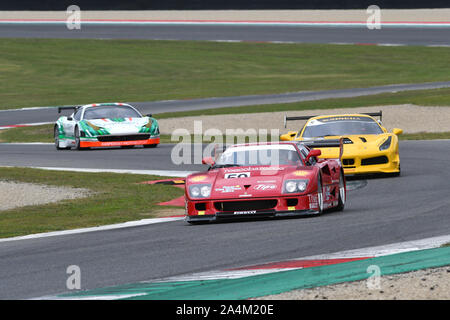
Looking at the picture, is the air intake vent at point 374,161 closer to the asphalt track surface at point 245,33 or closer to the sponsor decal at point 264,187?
the sponsor decal at point 264,187

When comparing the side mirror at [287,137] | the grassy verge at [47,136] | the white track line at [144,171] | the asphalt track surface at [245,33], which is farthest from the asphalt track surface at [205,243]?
the asphalt track surface at [245,33]

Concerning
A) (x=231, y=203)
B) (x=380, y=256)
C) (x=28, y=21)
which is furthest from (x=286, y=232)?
(x=28, y=21)

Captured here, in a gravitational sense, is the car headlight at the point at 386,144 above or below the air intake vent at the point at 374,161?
above

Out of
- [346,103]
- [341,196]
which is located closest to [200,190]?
[341,196]

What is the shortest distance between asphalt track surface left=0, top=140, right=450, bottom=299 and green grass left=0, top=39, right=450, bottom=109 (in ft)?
91.3

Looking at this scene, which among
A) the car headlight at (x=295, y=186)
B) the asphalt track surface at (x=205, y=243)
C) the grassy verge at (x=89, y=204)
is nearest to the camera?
the asphalt track surface at (x=205, y=243)

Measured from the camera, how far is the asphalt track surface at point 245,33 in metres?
49.3

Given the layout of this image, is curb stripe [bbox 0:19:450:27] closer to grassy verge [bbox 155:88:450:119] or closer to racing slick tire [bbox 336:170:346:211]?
grassy verge [bbox 155:88:450:119]

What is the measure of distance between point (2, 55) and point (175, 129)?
26035mm

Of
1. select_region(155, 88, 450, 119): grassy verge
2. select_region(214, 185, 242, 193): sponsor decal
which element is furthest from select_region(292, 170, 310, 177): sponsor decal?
select_region(155, 88, 450, 119): grassy verge

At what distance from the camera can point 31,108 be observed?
3766cm

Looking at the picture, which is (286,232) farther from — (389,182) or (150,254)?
(389,182)

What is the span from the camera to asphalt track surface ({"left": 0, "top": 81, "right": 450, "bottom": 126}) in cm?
3459

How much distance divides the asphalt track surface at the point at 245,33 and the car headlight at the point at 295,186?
37.5 metres
